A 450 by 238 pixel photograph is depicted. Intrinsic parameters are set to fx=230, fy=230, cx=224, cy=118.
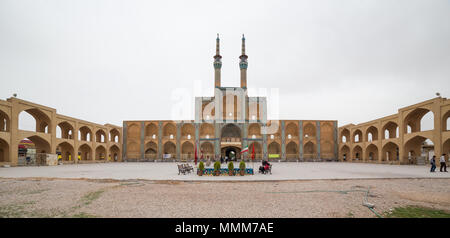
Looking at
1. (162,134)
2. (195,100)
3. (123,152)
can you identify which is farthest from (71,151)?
(195,100)

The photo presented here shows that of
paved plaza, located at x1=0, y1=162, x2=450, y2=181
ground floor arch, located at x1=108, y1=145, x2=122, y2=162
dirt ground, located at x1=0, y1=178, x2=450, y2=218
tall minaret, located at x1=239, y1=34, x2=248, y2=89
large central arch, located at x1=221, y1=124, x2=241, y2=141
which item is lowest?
ground floor arch, located at x1=108, y1=145, x2=122, y2=162

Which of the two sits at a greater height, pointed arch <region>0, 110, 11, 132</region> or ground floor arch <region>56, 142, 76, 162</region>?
pointed arch <region>0, 110, 11, 132</region>

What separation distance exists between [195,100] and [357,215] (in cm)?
3629

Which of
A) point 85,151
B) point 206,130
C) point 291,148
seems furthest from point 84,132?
point 291,148

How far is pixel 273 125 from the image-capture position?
3956 centimetres

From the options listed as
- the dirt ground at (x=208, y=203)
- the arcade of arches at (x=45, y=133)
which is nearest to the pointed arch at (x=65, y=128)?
the arcade of arches at (x=45, y=133)

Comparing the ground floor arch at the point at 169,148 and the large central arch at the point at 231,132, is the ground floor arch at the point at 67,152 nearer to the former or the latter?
the ground floor arch at the point at 169,148

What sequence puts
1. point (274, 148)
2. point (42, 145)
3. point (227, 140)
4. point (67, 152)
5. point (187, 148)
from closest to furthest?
point (42, 145) < point (67, 152) < point (227, 140) < point (274, 148) < point (187, 148)

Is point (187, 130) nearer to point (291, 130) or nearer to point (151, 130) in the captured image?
point (151, 130)

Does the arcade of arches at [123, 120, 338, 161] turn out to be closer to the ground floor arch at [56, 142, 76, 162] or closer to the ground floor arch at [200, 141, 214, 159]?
the ground floor arch at [200, 141, 214, 159]

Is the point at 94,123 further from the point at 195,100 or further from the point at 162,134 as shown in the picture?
the point at 195,100

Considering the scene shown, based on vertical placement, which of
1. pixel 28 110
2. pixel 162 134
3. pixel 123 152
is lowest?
pixel 123 152

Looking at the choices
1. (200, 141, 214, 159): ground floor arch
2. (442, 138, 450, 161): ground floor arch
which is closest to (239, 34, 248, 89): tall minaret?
(200, 141, 214, 159): ground floor arch

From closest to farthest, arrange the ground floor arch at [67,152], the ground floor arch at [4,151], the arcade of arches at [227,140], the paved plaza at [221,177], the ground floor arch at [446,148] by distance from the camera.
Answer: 1. the paved plaza at [221,177]
2. the ground floor arch at [446,148]
3. the ground floor arch at [4,151]
4. the ground floor arch at [67,152]
5. the arcade of arches at [227,140]
